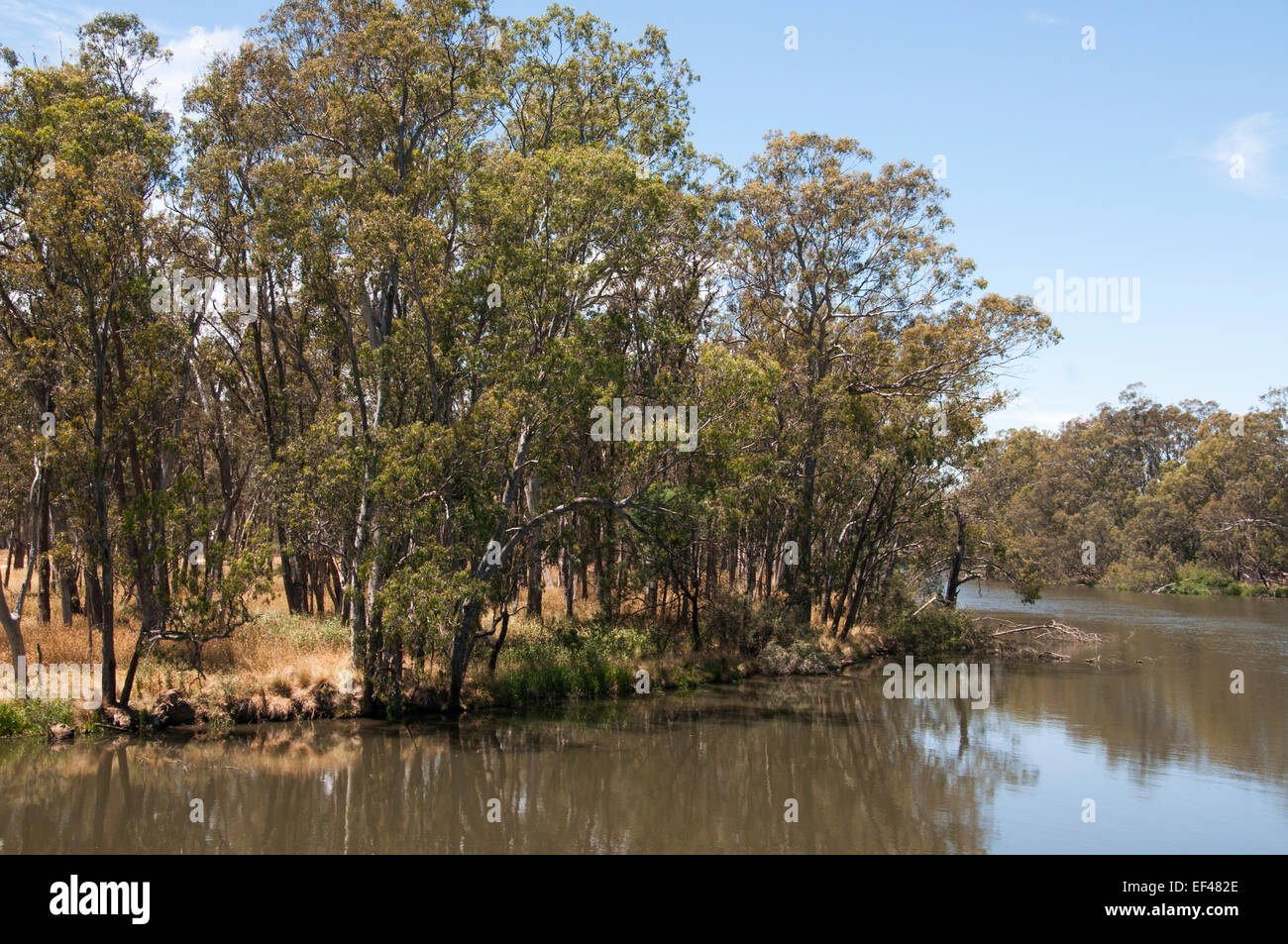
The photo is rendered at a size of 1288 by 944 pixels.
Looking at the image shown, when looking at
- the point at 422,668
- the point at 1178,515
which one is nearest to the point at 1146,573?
the point at 1178,515

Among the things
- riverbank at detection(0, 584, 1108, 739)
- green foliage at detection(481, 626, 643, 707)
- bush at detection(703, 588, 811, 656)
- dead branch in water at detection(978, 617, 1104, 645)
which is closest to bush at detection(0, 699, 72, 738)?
riverbank at detection(0, 584, 1108, 739)

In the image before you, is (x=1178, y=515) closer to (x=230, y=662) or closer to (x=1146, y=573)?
(x=1146, y=573)

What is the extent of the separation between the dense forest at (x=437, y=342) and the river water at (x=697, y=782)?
239cm

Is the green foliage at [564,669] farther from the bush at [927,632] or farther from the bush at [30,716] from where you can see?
the bush at [927,632]

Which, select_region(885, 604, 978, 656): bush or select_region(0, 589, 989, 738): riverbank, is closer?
select_region(0, 589, 989, 738): riverbank

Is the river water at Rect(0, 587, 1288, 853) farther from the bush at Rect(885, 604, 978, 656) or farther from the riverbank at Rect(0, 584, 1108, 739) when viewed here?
the bush at Rect(885, 604, 978, 656)

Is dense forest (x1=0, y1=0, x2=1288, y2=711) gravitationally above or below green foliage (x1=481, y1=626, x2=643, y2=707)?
above

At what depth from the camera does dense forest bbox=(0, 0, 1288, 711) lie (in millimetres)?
16172

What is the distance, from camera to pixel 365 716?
58.5 feet

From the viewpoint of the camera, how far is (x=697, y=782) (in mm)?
15180

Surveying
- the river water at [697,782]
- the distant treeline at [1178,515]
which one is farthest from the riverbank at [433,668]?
the distant treeline at [1178,515]

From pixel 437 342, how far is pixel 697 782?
990cm

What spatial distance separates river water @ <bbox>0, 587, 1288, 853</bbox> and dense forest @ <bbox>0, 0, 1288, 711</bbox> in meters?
2.39

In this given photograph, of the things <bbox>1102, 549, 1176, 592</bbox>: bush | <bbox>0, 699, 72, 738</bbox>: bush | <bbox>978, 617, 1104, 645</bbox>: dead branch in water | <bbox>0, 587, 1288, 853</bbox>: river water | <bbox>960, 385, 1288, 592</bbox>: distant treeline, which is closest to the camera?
<bbox>0, 587, 1288, 853</bbox>: river water
